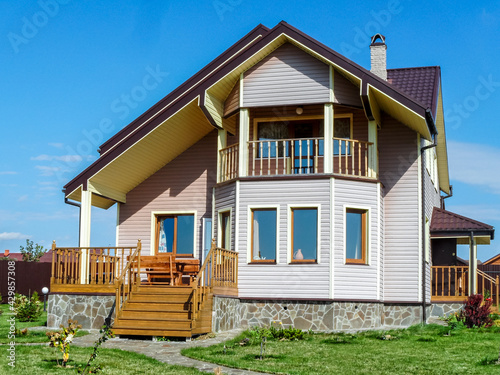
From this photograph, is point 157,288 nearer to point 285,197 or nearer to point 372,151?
point 285,197

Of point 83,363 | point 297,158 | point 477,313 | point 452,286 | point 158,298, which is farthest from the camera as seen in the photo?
point 452,286

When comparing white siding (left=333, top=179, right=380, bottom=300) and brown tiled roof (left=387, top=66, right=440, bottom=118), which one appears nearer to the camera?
white siding (left=333, top=179, right=380, bottom=300)

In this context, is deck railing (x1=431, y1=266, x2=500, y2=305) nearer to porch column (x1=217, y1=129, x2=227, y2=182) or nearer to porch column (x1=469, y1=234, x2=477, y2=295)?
porch column (x1=469, y1=234, x2=477, y2=295)

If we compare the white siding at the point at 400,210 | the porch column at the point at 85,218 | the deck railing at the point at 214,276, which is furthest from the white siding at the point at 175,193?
the white siding at the point at 400,210

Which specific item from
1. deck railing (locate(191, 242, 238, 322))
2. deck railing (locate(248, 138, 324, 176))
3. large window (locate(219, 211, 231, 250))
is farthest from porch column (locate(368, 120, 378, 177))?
deck railing (locate(191, 242, 238, 322))

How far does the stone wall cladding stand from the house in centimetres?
3

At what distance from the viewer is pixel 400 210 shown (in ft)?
56.2

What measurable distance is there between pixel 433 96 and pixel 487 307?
5.77 metres

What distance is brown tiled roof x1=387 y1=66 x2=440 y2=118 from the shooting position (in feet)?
58.5

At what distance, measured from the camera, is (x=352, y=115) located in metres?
17.4

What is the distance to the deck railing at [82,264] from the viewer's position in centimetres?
1552

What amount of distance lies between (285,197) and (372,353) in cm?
561

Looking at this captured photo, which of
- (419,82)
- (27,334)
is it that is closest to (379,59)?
(419,82)

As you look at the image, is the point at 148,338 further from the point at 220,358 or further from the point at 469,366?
the point at 469,366
